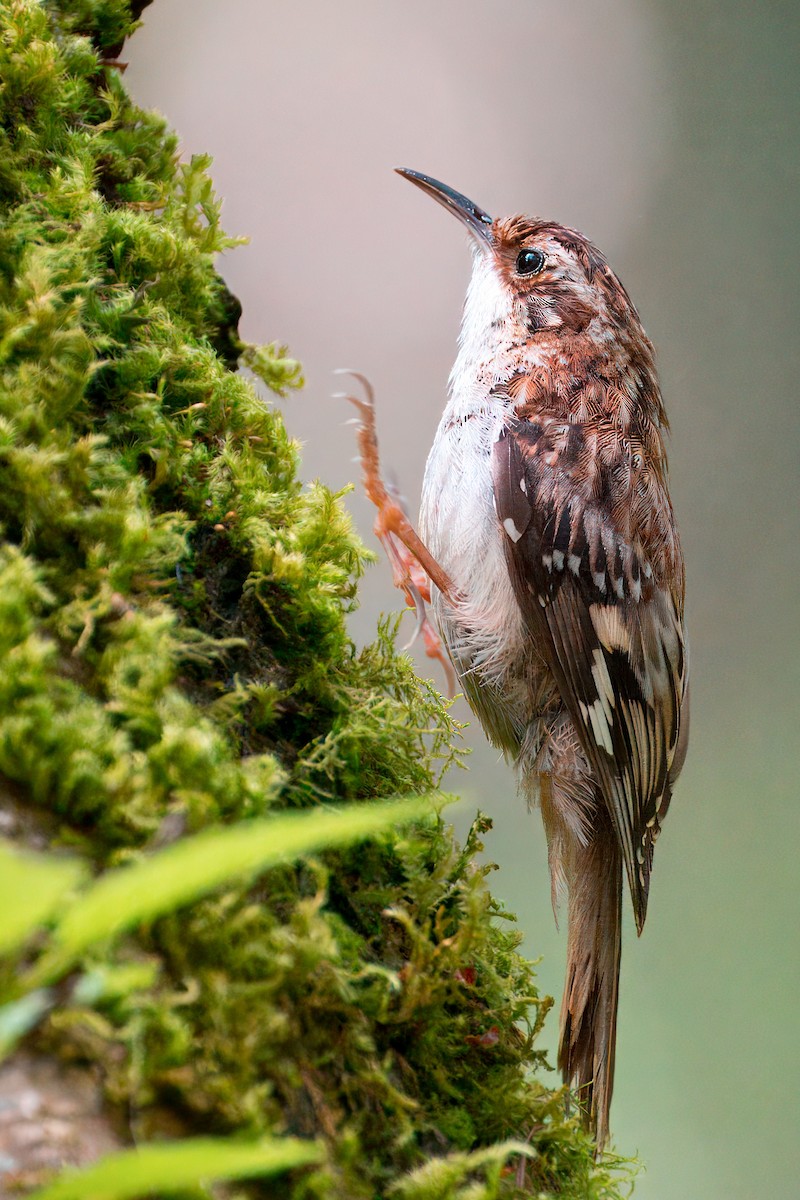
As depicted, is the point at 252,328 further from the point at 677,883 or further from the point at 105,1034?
the point at 105,1034

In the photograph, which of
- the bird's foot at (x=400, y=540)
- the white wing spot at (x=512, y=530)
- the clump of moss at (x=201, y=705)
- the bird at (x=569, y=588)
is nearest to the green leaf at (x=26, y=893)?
the clump of moss at (x=201, y=705)

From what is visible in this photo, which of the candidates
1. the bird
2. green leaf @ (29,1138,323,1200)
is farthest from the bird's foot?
green leaf @ (29,1138,323,1200)

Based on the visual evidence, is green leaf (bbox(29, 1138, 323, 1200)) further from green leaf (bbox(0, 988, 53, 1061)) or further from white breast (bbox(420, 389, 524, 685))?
white breast (bbox(420, 389, 524, 685))

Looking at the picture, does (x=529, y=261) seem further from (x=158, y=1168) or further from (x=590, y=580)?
(x=158, y=1168)

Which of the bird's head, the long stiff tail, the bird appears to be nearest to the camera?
the long stiff tail

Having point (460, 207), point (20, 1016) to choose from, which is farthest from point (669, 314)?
point (20, 1016)
